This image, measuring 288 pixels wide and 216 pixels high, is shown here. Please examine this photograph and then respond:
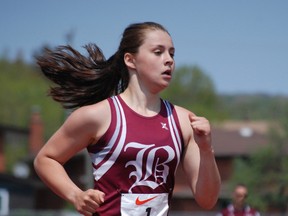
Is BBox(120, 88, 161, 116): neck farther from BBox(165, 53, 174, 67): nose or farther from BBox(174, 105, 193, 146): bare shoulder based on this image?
BBox(165, 53, 174, 67): nose

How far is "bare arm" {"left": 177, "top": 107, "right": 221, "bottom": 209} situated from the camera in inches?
208

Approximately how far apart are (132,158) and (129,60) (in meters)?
0.71

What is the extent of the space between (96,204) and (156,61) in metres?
1.04

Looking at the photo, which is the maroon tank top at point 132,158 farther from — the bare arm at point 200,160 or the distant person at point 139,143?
the bare arm at point 200,160

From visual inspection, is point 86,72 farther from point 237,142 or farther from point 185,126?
point 237,142

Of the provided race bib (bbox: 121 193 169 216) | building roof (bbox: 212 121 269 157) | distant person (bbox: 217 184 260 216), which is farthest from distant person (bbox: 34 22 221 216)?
building roof (bbox: 212 121 269 157)

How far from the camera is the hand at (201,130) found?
523 centimetres

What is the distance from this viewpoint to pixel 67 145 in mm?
5539

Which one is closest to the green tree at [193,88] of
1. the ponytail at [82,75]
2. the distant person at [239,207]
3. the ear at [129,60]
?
the distant person at [239,207]

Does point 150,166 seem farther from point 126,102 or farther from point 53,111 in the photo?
point 53,111

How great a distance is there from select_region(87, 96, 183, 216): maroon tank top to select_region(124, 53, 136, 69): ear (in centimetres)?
36

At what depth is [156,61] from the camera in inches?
219

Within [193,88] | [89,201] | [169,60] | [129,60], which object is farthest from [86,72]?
[193,88]

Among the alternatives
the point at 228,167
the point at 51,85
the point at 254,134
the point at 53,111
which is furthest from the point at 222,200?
the point at 53,111
